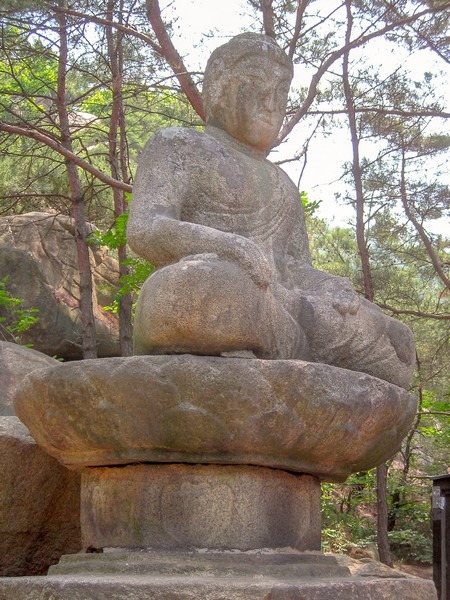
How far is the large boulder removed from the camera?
11.8m

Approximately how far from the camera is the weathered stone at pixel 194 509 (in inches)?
113

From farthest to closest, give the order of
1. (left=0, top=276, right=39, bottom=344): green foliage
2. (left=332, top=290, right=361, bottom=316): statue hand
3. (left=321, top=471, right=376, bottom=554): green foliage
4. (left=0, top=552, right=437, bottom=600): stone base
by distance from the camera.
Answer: (left=321, top=471, right=376, bottom=554): green foliage → (left=0, top=276, right=39, bottom=344): green foliage → (left=332, top=290, right=361, bottom=316): statue hand → (left=0, top=552, right=437, bottom=600): stone base

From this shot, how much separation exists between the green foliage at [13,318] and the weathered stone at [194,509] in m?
6.01

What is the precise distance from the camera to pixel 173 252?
3225mm

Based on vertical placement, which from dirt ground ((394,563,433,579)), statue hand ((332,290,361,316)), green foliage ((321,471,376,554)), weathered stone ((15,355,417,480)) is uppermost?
statue hand ((332,290,361,316))

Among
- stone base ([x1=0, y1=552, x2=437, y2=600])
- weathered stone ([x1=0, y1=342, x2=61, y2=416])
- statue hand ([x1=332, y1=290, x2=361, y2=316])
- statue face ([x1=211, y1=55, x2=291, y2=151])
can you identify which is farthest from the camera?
weathered stone ([x1=0, y1=342, x2=61, y2=416])

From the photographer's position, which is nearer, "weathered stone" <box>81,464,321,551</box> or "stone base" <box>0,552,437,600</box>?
"stone base" <box>0,552,437,600</box>

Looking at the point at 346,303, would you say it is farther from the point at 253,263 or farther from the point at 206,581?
the point at 206,581

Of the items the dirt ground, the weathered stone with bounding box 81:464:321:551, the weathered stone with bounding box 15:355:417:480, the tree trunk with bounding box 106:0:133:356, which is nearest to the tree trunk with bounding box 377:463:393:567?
the tree trunk with bounding box 106:0:133:356

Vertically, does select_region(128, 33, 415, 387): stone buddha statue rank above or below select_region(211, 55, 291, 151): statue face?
below

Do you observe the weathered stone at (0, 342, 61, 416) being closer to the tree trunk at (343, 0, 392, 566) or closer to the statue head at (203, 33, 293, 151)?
the statue head at (203, 33, 293, 151)

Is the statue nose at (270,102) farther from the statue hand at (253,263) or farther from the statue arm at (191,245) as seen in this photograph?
the statue hand at (253,263)

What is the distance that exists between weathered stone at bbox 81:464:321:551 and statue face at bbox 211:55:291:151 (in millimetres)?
1676

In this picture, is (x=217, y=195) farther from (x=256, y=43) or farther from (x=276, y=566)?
(x=276, y=566)
